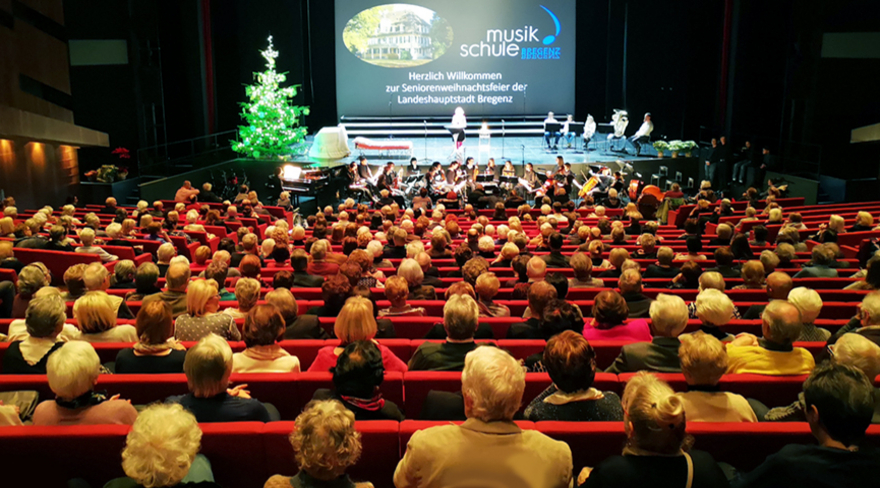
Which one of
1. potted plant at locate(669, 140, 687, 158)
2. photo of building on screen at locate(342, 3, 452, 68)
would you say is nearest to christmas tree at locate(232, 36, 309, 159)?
photo of building on screen at locate(342, 3, 452, 68)

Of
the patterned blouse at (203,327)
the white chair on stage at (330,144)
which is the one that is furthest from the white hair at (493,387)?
the white chair on stage at (330,144)

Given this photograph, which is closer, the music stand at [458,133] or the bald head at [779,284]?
the bald head at [779,284]

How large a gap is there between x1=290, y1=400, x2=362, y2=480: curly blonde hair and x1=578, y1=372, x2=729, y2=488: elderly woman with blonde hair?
2.33 ft

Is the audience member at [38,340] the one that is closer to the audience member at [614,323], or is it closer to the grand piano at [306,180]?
the audience member at [614,323]

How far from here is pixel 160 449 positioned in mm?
1960

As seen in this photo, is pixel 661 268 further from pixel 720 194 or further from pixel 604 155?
pixel 604 155

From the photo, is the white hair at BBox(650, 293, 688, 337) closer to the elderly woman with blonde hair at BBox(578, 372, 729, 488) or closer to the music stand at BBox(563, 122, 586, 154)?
the elderly woman with blonde hair at BBox(578, 372, 729, 488)

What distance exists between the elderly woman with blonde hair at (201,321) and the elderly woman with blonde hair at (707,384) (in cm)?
241

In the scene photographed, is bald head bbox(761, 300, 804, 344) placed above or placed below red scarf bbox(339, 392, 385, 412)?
above

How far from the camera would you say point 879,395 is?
8.98 ft

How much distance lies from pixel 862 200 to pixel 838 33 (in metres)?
3.15

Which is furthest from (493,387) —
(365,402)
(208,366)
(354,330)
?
(354,330)

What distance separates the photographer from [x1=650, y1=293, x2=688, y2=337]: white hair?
3.26 metres

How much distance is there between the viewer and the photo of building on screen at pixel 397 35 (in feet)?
62.2
